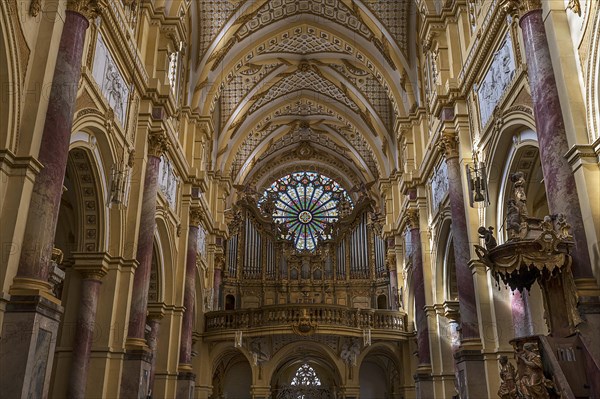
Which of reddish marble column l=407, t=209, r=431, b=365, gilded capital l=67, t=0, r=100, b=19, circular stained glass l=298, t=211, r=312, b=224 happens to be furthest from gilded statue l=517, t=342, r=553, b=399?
circular stained glass l=298, t=211, r=312, b=224

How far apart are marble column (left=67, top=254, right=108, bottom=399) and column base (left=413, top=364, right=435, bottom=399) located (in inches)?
383

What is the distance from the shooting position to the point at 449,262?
17.1 meters

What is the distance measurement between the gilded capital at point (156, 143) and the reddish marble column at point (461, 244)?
6869mm

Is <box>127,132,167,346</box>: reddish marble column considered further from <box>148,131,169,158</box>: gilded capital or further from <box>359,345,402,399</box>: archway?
<box>359,345,402,399</box>: archway

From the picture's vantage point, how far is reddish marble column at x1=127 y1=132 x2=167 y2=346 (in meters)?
12.8

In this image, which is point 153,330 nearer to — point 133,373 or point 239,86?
point 133,373

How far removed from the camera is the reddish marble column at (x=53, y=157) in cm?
818

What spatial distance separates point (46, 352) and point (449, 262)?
1183 cm

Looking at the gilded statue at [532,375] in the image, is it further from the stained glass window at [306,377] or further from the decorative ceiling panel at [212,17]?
the stained glass window at [306,377]

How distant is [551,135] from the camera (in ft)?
28.5

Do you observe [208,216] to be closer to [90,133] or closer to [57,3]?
[90,133]

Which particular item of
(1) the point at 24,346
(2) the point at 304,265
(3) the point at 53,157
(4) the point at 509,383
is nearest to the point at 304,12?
(2) the point at 304,265

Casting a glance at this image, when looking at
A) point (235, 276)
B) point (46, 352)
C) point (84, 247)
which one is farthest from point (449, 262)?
point (235, 276)

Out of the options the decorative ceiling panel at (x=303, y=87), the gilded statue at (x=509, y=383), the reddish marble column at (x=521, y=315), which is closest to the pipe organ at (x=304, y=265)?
the decorative ceiling panel at (x=303, y=87)
